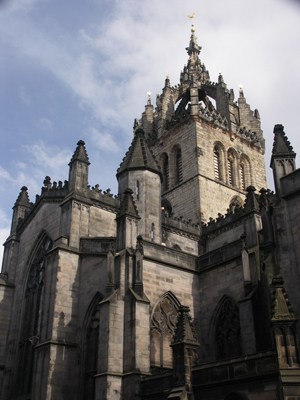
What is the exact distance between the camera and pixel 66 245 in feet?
77.2

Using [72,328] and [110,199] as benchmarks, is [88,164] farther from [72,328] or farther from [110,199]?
[72,328]

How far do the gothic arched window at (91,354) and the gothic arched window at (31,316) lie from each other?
3.80 m

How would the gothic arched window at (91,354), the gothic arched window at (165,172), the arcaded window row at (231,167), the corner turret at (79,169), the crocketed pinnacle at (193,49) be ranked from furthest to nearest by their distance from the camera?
the crocketed pinnacle at (193,49) < the gothic arched window at (165,172) < the arcaded window row at (231,167) < the corner turret at (79,169) < the gothic arched window at (91,354)

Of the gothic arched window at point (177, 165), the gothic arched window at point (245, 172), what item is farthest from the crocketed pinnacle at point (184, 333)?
the gothic arched window at point (245, 172)

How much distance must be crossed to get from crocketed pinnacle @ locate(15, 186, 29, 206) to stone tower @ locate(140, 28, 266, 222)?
37.8 feet

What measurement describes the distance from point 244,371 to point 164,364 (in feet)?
20.6

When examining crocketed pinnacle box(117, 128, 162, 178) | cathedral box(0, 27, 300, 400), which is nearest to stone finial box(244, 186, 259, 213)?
cathedral box(0, 27, 300, 400)

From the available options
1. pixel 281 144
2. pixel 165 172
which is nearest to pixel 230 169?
pixel 165 172

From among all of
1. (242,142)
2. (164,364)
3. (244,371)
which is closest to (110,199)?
(164,364)

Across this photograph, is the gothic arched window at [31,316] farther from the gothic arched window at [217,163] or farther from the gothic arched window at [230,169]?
the gothic arched window at [230,169]

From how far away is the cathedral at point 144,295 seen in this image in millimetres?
15125

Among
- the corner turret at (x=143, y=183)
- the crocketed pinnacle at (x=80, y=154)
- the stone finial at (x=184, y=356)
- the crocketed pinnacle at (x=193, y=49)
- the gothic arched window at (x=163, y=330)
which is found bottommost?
the stone finial at (x=184, y=356)

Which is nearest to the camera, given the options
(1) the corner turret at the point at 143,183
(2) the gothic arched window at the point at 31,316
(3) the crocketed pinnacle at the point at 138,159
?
(2) the gothic arched window at the point at 31,316

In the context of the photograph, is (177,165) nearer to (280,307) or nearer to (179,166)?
(179,166)
